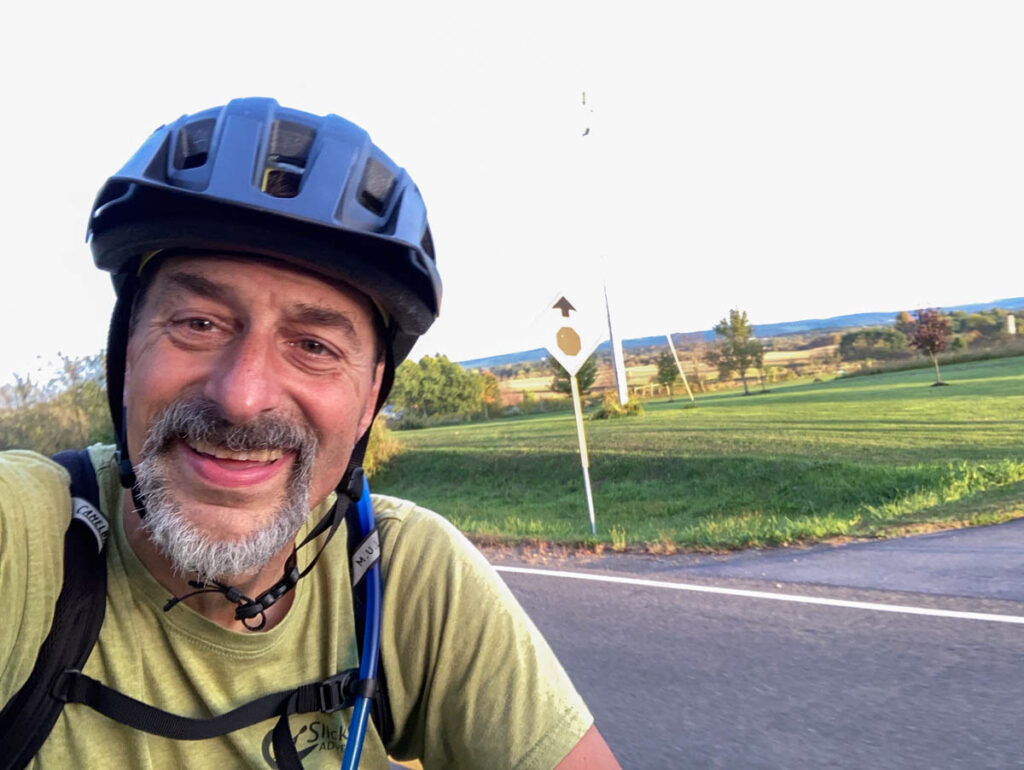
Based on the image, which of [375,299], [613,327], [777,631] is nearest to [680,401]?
[613,327]

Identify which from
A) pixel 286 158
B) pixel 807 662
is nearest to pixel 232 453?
pixel 286 158

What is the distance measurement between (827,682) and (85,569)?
400 cm

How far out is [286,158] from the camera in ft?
5.43

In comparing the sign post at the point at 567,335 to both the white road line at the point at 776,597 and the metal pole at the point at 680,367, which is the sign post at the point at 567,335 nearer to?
the white road line at the point at 776,597

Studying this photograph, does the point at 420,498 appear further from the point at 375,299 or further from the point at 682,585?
the point at 375,299

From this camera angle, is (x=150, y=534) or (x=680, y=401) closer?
(x=150, y=534)

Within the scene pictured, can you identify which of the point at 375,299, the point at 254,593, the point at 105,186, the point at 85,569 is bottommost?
the point at 254,593

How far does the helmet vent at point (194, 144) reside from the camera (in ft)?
5.33

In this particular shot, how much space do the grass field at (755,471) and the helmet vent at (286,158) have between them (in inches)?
283

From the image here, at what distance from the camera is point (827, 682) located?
4.11 metres

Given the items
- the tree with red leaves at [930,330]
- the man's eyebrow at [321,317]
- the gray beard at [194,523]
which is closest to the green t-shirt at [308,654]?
the gray beard at [194,523]

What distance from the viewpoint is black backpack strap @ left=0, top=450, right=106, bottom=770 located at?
1.18 metres

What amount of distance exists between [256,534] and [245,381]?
1.03 feet

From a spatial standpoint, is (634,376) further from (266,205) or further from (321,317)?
(266,205)
